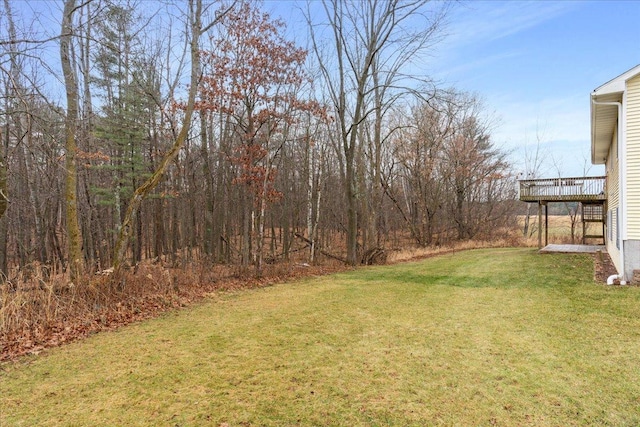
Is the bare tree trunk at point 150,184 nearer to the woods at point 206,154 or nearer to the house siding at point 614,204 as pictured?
the woods at point 206,154

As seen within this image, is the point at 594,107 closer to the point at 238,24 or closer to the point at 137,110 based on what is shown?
the point at 238,24

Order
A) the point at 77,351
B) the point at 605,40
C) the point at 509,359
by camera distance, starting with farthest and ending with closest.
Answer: the point at 605,40
the point at 77,351
the point at 509,359

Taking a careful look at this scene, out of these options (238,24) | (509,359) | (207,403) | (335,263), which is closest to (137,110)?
(238,24)

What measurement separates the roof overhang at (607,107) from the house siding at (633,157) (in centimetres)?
25

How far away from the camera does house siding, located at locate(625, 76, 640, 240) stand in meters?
8.27

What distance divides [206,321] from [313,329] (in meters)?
1.88

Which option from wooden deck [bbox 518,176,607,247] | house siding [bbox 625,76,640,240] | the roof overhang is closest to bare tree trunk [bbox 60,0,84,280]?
the roof overhang

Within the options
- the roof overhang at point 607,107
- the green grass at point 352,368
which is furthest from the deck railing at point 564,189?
the green grass at point 352,368

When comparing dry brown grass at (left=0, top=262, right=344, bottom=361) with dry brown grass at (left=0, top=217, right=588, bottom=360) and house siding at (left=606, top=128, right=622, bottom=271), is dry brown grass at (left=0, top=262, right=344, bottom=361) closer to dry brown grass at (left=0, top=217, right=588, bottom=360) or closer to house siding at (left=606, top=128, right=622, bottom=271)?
dry brown grass at (left=0, top=217, right=588, bottom=360)

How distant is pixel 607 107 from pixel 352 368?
9.70 m

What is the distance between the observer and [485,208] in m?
26.9

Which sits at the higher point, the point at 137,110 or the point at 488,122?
the point at 488,122

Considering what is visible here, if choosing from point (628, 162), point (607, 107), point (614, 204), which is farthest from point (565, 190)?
point (628, 162)

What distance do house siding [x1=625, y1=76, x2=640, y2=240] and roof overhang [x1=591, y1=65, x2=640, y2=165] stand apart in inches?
9.8
